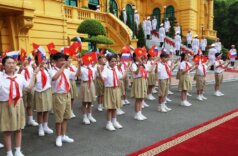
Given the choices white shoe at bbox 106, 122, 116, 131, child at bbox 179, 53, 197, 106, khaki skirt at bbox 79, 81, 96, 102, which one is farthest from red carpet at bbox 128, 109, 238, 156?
child at bbox 179, 53, 197, 106

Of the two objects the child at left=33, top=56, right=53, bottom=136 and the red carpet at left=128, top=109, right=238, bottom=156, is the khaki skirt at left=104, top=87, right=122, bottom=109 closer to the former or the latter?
the child at left=33, top=56, right=53, bottom=136

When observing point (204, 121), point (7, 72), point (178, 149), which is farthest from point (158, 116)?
point (7, 72)

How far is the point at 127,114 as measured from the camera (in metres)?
7.50

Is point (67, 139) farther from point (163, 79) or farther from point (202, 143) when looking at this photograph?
point (163, 79)

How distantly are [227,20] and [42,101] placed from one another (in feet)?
111

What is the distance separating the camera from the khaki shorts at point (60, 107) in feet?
16.3

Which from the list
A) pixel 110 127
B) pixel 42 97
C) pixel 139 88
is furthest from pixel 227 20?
pixel 42 97

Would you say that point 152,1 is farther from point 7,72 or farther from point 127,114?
point 7,72

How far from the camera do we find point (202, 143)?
502cm

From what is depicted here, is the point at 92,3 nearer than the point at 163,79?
No

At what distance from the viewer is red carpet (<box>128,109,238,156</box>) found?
4.58 m

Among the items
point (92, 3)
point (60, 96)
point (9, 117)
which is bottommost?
point (9, 117)

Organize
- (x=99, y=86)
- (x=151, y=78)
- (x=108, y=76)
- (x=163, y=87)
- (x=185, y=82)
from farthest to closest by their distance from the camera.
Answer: (x=151, y=78) → (x=185, y=82) → (x=99, y=86) → (x=163, y=87) → (x=108, y=76)

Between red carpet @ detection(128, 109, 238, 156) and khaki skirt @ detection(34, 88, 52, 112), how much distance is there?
2308mm
